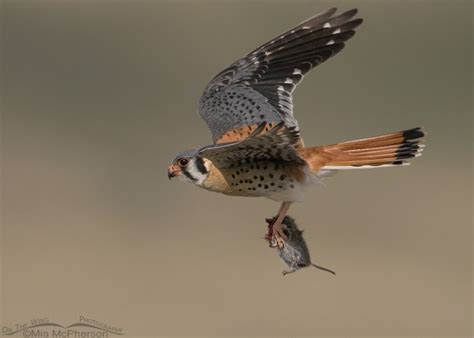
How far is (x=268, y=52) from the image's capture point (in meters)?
6.95

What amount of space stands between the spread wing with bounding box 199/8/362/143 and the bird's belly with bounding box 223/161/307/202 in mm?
614

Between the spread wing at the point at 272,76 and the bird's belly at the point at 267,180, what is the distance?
614 millimetres

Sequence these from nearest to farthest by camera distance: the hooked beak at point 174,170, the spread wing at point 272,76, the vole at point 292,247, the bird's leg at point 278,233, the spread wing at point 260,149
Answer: the spread wing at point 260,149 → the vole at point 292,247 → the bird's leg at point 278,233 → the hooked beak at point 174,170 → the spread wing at point 272,76

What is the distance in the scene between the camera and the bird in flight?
223 inches

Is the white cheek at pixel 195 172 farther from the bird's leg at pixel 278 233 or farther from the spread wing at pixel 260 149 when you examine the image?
the bird's leg at pixel 278 233

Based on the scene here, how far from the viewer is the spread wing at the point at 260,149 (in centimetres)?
528

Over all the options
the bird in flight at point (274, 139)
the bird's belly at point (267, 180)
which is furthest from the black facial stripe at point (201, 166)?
the bird's belly at point (267, 180)

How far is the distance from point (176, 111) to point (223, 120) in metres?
4.86

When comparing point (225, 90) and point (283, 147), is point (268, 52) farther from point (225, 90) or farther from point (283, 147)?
point (283, 147)

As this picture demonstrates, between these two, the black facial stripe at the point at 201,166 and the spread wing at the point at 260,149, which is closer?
the spread wing at the point at 260,149

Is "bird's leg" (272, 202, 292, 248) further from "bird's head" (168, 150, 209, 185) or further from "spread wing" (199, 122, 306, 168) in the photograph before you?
"bird's head" (168, 150, 209, 185)

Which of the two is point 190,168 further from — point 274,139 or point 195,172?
point 274,139

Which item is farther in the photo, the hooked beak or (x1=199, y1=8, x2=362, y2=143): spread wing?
(x1=199, y1=8, x2=362, y2=143): spread wing

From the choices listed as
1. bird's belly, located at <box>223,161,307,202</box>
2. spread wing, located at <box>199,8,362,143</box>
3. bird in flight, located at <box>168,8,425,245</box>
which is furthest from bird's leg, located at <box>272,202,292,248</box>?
spread wing, located at <box>199,8,362,143</box>
